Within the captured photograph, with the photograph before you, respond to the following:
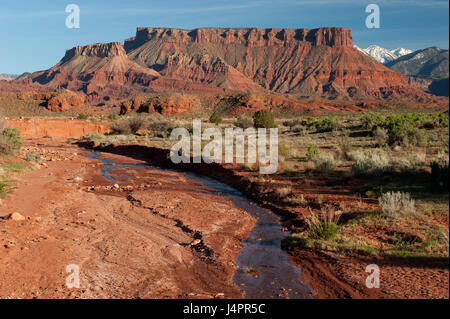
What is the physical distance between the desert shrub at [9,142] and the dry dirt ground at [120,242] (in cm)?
850

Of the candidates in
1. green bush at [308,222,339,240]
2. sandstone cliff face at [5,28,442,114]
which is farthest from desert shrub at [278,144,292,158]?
sandstone cliff face at [5,28,442,114]

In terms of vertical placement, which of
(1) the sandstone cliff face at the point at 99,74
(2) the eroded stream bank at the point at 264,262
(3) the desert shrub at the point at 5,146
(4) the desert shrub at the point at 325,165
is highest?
(1) the sandstone cliff face at the point at 99,74

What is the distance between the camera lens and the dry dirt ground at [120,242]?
23.4ft

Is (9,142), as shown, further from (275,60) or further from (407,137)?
(275,60)

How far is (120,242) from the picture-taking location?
31.8 ft

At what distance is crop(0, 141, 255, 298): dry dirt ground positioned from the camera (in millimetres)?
7137

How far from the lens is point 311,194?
14.1 meters

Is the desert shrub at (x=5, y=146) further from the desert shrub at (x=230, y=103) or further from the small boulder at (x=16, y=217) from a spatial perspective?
the desert shrub at (x=230, y=103)

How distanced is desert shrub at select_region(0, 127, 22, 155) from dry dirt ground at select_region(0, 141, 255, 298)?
8.50 m

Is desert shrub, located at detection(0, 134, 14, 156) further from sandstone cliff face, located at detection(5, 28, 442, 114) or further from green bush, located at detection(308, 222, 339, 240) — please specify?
sandstone cliff face, located at detection(5, 28, 442, 114)

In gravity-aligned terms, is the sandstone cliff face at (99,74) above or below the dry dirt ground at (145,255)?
above

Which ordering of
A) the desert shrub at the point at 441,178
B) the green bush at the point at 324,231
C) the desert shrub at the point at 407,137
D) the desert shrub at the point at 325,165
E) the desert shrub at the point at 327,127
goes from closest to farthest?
the desert shrub at the point at 441,178, the green bush at the point at 324,231, the desert shrub at the point at 325,165, the desert shrub at the point at 407,137, the desert shrub at the point at 327,127

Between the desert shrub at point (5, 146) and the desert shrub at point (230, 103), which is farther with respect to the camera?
the desert shrub at point (230, 103)

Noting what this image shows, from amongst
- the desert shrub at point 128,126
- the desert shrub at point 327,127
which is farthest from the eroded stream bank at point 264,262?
the desert shrub at point 128,126
